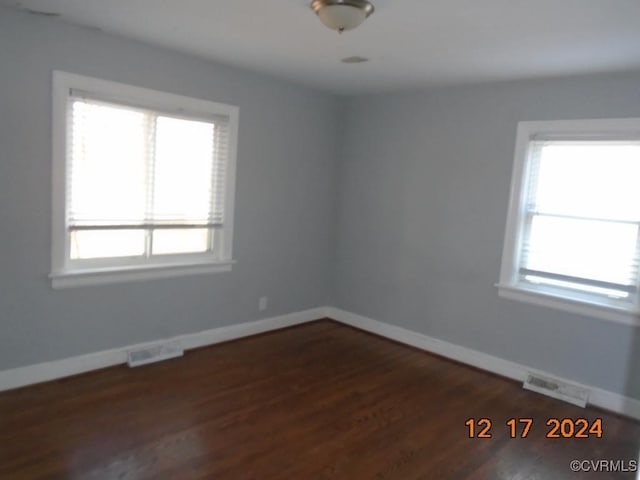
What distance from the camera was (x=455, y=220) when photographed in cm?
398

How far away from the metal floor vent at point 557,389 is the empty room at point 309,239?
0.6 inches

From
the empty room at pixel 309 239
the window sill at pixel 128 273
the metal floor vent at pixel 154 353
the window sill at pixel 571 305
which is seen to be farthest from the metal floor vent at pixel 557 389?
the metal floor vent at pixel 154 353

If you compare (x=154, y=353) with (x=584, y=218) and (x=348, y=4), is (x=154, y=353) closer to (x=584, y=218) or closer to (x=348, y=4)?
(x=348, y=4)

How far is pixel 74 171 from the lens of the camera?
3.05 m

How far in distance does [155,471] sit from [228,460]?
35 centimetres

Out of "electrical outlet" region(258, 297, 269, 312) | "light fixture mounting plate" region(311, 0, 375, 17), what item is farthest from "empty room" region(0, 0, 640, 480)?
"electrical outlet" region(258, 297, 269, 312)

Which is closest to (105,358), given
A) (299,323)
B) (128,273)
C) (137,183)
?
(128,273)

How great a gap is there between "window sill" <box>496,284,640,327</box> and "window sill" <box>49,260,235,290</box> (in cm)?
236

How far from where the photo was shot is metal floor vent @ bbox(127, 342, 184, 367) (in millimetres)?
3381

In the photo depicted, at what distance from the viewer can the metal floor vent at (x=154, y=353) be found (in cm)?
338

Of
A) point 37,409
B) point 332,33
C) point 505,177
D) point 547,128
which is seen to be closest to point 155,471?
point 37,409

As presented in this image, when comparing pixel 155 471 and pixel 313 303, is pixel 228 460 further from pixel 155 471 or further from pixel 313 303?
pixel 313 303

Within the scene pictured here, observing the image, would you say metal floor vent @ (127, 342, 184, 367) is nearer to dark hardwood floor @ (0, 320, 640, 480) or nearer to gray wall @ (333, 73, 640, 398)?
dark hardwood floor @ (0, 320, 640, 480)

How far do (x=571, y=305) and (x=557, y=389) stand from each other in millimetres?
631
